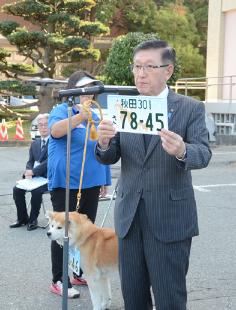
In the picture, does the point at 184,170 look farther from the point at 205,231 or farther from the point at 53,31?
the point at 53,31

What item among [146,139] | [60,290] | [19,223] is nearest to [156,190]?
[146,139]

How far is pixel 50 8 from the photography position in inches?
953

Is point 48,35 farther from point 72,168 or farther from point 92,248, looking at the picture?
point 92,248

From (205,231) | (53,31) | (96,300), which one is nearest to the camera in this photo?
(96,300)

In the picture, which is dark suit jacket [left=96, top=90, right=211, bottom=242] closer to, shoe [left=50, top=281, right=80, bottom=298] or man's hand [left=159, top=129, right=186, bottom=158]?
man's hand [left=159, top=129, right=186, bottom=158]

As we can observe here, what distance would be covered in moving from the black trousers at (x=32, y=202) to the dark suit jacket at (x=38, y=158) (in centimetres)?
20

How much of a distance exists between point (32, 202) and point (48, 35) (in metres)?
17.2

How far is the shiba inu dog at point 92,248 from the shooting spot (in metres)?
4.47

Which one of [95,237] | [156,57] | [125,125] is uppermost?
[156,57]

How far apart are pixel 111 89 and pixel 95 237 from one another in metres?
1.70

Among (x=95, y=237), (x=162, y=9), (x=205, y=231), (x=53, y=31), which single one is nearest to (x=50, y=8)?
(x=53, y=31)

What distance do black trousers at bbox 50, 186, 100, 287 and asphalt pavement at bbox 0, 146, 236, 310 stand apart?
305mm

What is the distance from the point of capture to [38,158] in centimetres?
779

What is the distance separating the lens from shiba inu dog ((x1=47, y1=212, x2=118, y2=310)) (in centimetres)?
447
